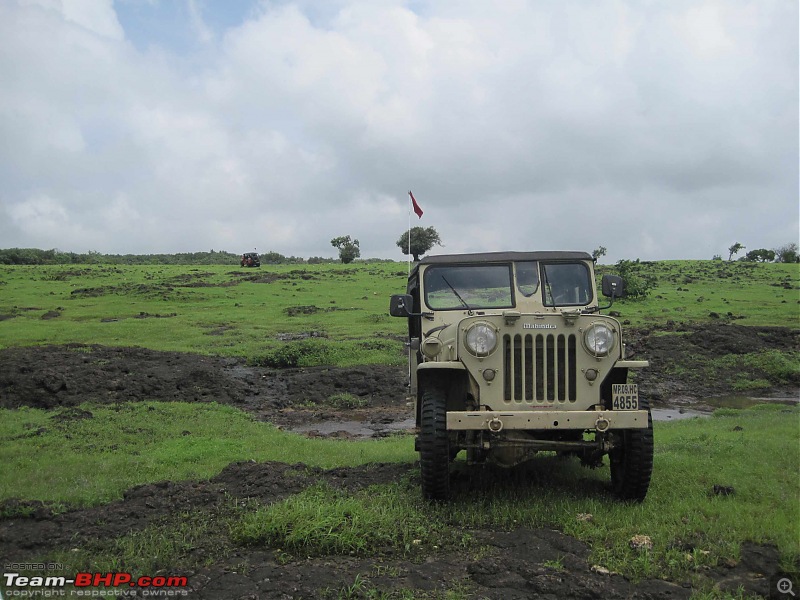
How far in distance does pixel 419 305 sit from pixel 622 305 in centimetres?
2636

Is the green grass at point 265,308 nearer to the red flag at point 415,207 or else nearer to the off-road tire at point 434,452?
the red flag at point 415,207

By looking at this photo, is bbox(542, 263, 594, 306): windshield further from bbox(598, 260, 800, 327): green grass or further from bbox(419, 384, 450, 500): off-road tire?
bbox(598, 260, 800, 327): green grass

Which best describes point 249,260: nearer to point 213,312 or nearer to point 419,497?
point 213,312

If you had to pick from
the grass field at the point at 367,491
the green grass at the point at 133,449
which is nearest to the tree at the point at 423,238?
the grass field at the point at 367,491

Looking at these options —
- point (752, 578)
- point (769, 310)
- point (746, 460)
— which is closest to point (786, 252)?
point (769, 310)

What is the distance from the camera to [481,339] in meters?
6.80

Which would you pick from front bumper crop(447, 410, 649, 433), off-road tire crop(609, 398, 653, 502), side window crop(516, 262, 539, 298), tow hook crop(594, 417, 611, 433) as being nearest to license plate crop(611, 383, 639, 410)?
off-road tire crop(609, 398, 653, 502)

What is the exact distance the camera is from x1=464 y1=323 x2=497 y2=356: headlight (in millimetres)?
6766

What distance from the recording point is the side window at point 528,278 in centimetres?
826

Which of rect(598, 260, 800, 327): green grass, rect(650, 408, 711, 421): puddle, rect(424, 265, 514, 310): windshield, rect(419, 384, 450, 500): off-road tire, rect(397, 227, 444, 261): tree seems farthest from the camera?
rect(397, 227, 444, 261): tree

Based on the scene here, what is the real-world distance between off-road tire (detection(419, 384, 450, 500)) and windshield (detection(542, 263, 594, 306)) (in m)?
2.33

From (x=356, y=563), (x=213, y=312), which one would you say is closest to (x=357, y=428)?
(x=356, y=563)

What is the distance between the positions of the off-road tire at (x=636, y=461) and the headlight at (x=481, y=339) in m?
1.67

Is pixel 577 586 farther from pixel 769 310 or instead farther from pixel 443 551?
pixel 769 310
